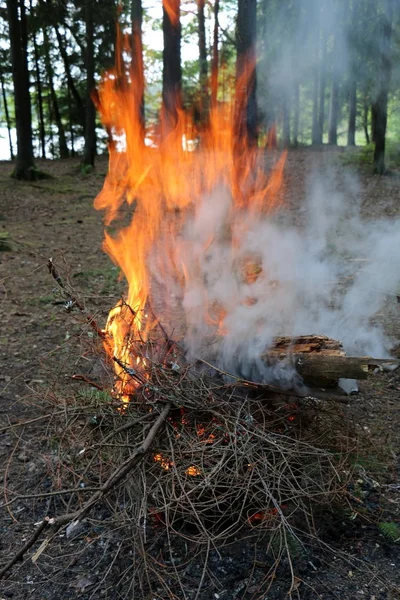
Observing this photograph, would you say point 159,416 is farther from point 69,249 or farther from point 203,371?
point 69,249

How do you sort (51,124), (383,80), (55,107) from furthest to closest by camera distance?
1. (51,124)
2. (55,107)
3. (383,80)

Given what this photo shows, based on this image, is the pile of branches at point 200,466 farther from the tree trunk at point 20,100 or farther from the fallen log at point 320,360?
the tree trunk at point 20,100

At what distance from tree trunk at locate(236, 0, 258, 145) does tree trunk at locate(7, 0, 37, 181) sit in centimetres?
702

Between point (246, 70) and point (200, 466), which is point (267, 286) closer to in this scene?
point (200, 466)

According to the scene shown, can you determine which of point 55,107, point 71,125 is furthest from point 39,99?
point 71,125

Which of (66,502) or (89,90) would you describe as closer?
(66,502)

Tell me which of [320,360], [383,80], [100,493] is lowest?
[100,493]

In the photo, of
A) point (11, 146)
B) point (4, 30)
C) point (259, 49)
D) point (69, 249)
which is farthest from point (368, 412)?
point (11, 146)

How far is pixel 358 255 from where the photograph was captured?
8008 mm

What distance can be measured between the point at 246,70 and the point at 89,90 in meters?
8.42

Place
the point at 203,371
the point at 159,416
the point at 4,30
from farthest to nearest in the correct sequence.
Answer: the point at 4,30 < the point at 203,371 < the point at 159,416

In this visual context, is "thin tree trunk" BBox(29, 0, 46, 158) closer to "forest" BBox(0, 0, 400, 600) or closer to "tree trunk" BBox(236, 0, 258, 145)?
"tree trunk" BBox(236, 0, 258, 145)

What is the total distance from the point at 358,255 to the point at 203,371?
5.40m

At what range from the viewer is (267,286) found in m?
4.53
